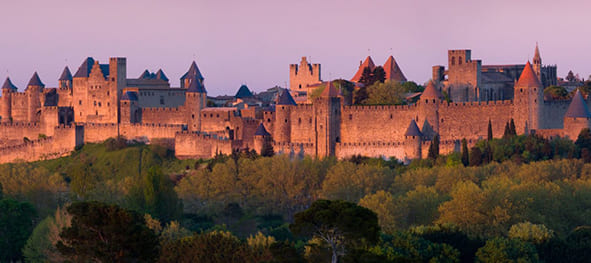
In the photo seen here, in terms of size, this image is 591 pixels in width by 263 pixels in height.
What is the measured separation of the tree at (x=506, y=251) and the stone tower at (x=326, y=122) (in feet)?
69.0

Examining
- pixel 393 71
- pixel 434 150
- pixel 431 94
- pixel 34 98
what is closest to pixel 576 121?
pixel 434 150

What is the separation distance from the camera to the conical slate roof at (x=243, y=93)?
9450 cm

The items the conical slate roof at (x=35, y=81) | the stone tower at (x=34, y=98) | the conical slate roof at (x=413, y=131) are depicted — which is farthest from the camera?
the conical slate roof at (x=35, y=81)

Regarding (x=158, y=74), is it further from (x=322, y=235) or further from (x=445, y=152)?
(x=322, y=235)

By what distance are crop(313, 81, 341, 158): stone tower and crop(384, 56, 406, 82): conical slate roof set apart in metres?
14.5

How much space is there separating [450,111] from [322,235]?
32106 millimetres

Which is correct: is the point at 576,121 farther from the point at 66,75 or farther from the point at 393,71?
the point at 66,75

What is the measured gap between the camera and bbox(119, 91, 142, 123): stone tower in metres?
80.1

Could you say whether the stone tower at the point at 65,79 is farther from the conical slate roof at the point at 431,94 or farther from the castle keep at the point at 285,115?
the conical slate roof at the point at 431,94

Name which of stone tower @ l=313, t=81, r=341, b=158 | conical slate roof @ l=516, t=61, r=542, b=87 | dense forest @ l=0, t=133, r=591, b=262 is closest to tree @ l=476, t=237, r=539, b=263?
dense forest @ l=0, t=133, r=591, b=262

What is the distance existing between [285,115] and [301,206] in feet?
22.1

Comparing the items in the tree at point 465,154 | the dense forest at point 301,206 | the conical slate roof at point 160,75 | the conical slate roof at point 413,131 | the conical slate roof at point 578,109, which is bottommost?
the dense forest at point 301,206

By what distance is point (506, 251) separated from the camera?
4978cm

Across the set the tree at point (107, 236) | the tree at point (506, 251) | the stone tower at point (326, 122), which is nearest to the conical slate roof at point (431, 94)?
the stone tower at point (326, 122)
